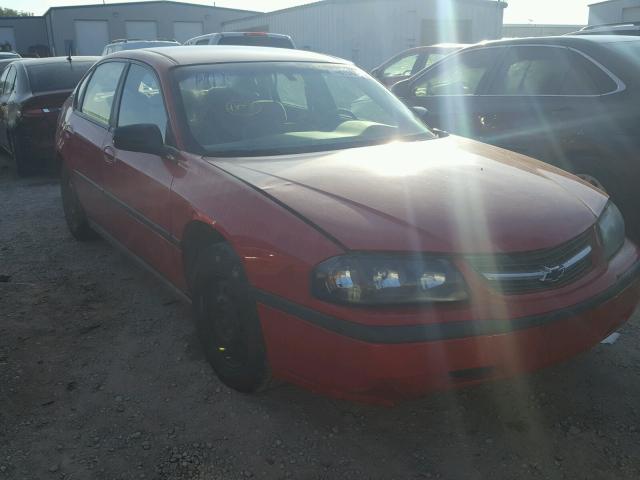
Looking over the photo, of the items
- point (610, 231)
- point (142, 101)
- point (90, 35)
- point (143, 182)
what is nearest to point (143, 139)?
point (143, 182)

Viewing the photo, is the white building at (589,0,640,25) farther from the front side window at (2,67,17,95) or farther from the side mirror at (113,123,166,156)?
the side mirror at (113,123,166,156)

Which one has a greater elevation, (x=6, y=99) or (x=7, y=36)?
A: (x=7, y=36)

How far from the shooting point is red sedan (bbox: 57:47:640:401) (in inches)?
82.3

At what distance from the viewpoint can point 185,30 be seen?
38.2m

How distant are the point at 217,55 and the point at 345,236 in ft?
6.30

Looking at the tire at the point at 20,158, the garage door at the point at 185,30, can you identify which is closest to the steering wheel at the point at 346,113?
the tire at the point at 20,158

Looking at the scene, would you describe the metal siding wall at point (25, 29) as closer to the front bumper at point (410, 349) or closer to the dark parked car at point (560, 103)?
the dark parked car at point (560, 103)

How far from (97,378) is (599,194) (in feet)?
8.34

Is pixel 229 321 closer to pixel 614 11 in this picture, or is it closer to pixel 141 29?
pixel 614 11

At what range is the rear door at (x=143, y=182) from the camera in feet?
10.2

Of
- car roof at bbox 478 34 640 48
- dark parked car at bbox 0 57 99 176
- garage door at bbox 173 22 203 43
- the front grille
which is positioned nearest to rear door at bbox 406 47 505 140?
car roof at bbox 478 34 640 48

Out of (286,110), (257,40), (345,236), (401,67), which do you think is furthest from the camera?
(257,40)

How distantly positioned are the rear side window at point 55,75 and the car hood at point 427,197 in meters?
5.47

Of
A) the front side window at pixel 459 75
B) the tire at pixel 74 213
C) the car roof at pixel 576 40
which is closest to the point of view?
the car roof at pixel 576 40
